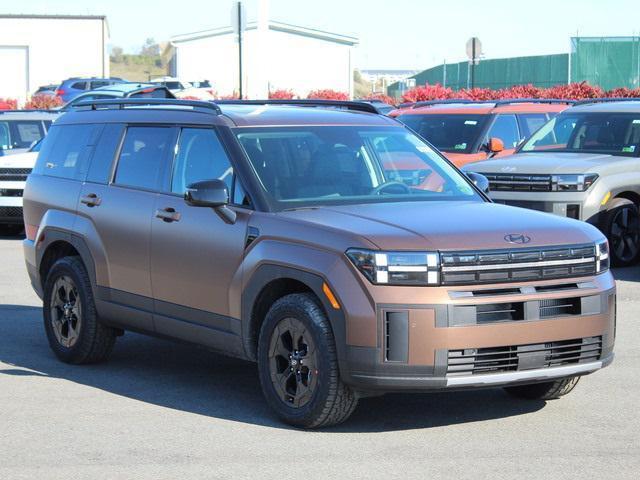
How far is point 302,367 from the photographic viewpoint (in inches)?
280

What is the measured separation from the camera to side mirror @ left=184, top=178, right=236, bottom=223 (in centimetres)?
757

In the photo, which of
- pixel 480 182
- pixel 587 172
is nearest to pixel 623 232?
pixel 587 172

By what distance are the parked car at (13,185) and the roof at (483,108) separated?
221 inches

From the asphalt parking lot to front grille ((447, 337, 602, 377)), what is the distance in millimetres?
406

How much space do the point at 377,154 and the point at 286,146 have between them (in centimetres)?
64

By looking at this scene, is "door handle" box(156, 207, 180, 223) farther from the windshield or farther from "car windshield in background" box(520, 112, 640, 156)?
"car windshield in background" box(520, 112, 640, 156)

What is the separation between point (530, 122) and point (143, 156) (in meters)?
10.6

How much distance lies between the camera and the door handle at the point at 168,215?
8.13 metres

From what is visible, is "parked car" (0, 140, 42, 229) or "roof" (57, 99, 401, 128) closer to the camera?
"roof" (57, 99, 401, 128)

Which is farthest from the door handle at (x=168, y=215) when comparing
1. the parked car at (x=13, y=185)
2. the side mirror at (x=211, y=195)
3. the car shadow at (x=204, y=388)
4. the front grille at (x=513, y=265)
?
the parked car at (x=13, y=185)

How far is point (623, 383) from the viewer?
849 centimetres

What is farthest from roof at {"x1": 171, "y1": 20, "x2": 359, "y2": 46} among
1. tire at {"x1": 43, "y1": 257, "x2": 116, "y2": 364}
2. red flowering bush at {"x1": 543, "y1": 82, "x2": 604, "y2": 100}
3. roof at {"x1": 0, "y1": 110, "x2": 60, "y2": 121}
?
tire at {"x1": 43, "y1": 257, "x2": 116, "y2": 364}

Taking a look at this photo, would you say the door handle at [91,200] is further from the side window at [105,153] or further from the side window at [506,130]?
the side window at [506,130]

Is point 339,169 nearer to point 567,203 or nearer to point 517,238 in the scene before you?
point 517,238
